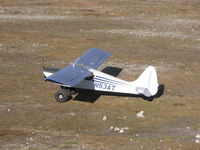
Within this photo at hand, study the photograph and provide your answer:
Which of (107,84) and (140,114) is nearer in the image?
(140,114)

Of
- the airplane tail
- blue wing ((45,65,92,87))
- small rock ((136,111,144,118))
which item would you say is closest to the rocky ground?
small rock ((136,111,144,118))

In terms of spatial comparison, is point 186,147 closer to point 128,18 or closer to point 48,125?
point 48,125

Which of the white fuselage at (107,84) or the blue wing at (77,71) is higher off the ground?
the blue wing at (77,71)

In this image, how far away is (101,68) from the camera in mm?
29688

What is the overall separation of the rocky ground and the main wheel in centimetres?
28

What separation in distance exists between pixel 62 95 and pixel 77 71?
1.41 meters

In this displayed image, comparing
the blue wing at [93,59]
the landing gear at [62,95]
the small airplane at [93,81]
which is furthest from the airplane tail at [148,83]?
the landing gear at [62,95]

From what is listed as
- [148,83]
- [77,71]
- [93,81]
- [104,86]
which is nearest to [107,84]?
[104,86]

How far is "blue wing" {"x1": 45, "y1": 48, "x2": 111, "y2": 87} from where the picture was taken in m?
21.5

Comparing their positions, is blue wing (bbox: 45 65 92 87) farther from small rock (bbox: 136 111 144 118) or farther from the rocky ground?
small rock (bbox: 136 111 144 118)

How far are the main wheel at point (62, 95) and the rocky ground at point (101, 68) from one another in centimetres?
28

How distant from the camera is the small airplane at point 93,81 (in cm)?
2194

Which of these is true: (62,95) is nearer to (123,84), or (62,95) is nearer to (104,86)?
(104,86)

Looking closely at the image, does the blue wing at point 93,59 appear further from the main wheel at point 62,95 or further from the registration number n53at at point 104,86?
the main wheel at point 62,95
